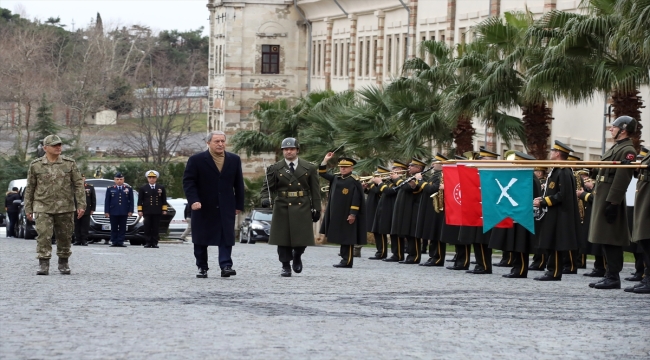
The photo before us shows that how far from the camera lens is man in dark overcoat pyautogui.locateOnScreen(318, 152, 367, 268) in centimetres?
2192

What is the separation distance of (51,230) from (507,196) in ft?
17.8

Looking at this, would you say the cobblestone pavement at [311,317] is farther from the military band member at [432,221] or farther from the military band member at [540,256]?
the military band member at [432,221]

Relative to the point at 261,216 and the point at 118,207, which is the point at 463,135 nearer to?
the point at 118,207

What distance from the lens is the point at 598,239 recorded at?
16156mm

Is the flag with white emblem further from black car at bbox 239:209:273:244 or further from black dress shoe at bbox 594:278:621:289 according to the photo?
black car at bbox 239:209:273:244

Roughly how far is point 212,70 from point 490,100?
50919 mm

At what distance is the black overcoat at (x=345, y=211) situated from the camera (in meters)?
22.0

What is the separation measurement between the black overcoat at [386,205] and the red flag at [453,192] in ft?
17.5

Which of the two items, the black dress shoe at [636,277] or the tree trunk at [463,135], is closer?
the black dress shoe at [636,277]

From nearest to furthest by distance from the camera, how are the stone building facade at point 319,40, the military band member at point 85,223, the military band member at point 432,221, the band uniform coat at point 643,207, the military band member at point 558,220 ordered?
the band uniform coat at point 643,207 < the military band member at point 558,220 < the military band member at point 432,221 < the military band member at point 85,223 < the stone building facade at point 319,40

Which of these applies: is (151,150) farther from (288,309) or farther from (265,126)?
(288,309)

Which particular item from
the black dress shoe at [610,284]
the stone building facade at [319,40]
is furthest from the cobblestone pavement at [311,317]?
the stone building facade at [319,40]

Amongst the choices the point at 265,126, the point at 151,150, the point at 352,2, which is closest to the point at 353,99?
the point at 265,126

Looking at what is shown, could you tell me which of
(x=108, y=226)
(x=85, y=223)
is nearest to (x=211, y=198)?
(x=85, y=223)
